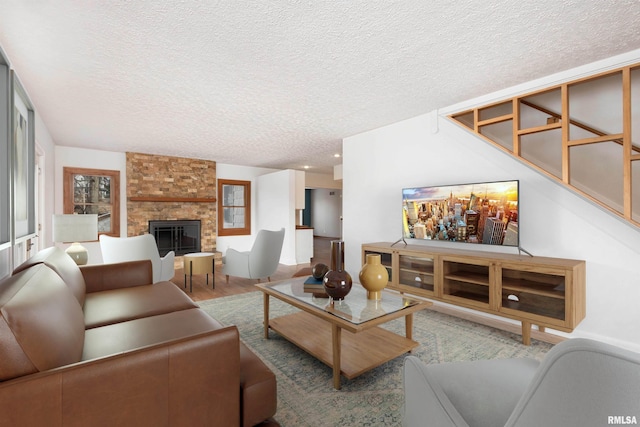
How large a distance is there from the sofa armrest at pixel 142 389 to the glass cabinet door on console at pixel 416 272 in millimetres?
2492

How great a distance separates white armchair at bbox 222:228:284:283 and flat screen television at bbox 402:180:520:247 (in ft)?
6.36

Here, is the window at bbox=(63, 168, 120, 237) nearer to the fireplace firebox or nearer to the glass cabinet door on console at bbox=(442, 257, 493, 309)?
the fireplace firebox

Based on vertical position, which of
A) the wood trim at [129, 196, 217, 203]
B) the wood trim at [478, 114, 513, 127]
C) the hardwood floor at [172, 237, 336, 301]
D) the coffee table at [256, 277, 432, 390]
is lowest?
the hardwood floor at [172, 237, 336, 301]

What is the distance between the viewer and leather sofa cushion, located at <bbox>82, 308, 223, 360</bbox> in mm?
1463

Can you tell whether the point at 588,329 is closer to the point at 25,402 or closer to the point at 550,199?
the point at 550,199

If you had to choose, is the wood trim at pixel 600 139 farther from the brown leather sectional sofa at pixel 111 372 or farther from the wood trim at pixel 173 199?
the wood trim at pixel 173 199

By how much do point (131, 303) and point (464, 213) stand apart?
3198 millimetres

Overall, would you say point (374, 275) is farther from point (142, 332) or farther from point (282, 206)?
point (282, 206)

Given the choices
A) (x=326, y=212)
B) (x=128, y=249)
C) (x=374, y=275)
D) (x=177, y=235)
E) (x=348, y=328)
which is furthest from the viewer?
(x=326, y=212)

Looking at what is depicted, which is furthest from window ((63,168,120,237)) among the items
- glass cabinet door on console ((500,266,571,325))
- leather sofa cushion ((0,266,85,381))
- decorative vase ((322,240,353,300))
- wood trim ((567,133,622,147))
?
wood trim ((567,133,622,147))

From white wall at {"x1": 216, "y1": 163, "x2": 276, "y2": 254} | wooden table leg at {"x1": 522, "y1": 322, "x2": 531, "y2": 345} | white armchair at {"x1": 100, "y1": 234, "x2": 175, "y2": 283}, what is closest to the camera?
wooden table leg at {"x1": 522, "y1": 322, "x2": 531, "y2": 345}

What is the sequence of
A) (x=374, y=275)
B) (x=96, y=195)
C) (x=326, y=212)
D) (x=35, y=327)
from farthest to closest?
(x=326, y=212) < (x=96, y=195) < (x=374, y=275) < (x=35, y=327)

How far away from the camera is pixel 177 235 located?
21.0 feet

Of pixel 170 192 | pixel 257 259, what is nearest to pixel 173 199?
pixel 170 192
